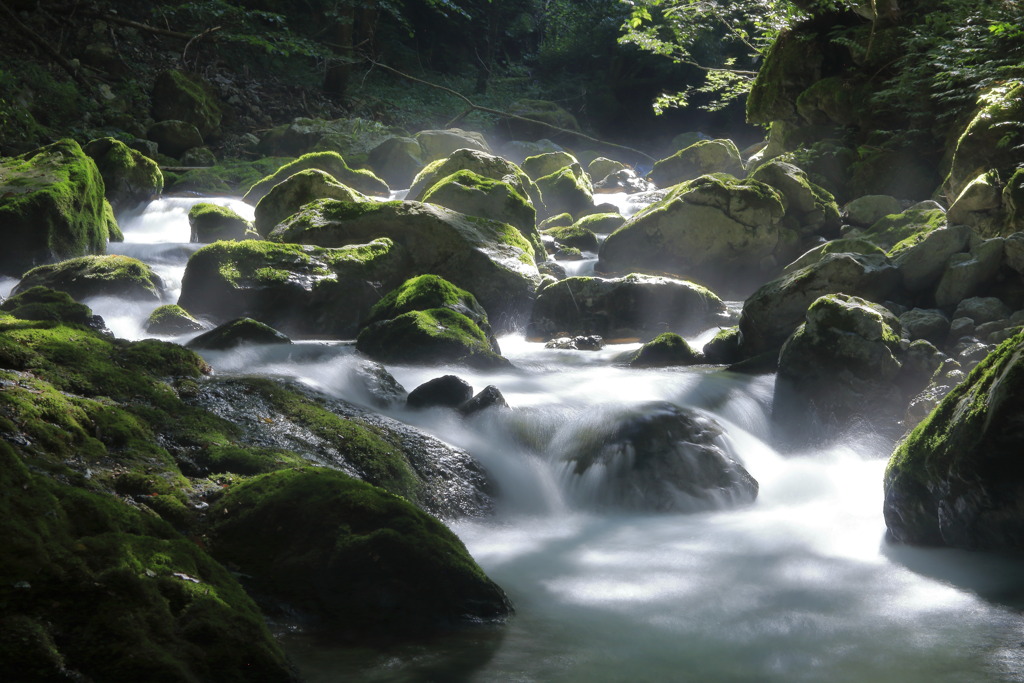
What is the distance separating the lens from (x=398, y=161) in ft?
70.5

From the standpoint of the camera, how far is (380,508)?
3.90 meters

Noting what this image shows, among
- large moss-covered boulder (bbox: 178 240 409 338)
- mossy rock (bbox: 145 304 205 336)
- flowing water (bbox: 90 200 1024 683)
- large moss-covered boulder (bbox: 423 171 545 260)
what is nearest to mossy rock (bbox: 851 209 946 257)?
flowing water (bbox: 90 200 1024 683)

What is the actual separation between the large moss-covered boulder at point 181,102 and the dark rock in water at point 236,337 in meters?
16.8

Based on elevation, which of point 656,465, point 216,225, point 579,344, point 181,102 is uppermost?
point 181,102

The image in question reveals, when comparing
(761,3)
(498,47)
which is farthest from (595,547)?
(498,47)

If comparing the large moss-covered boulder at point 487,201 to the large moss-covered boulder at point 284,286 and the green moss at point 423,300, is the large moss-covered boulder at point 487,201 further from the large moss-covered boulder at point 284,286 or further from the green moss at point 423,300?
the green moss at point 423,300

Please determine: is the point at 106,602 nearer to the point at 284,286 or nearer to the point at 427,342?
the point at 427,342

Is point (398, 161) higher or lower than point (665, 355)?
higher

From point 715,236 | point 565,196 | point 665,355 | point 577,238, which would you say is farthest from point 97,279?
point 565,196

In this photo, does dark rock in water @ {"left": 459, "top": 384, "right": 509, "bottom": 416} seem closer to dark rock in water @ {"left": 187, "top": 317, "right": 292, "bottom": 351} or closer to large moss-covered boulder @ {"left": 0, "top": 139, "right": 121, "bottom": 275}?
dark rock in water @ {"left": 187, "top": 317, "right": 292, "bottom": 351}

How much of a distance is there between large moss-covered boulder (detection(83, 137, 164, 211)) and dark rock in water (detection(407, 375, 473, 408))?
11997mm

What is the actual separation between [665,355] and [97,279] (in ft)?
24.9

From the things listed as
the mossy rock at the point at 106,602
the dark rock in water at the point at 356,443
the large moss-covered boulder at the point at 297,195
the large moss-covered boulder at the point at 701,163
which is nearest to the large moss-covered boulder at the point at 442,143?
the large moss-covered boulder at the point at 701,163

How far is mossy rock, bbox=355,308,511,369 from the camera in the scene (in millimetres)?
8531
